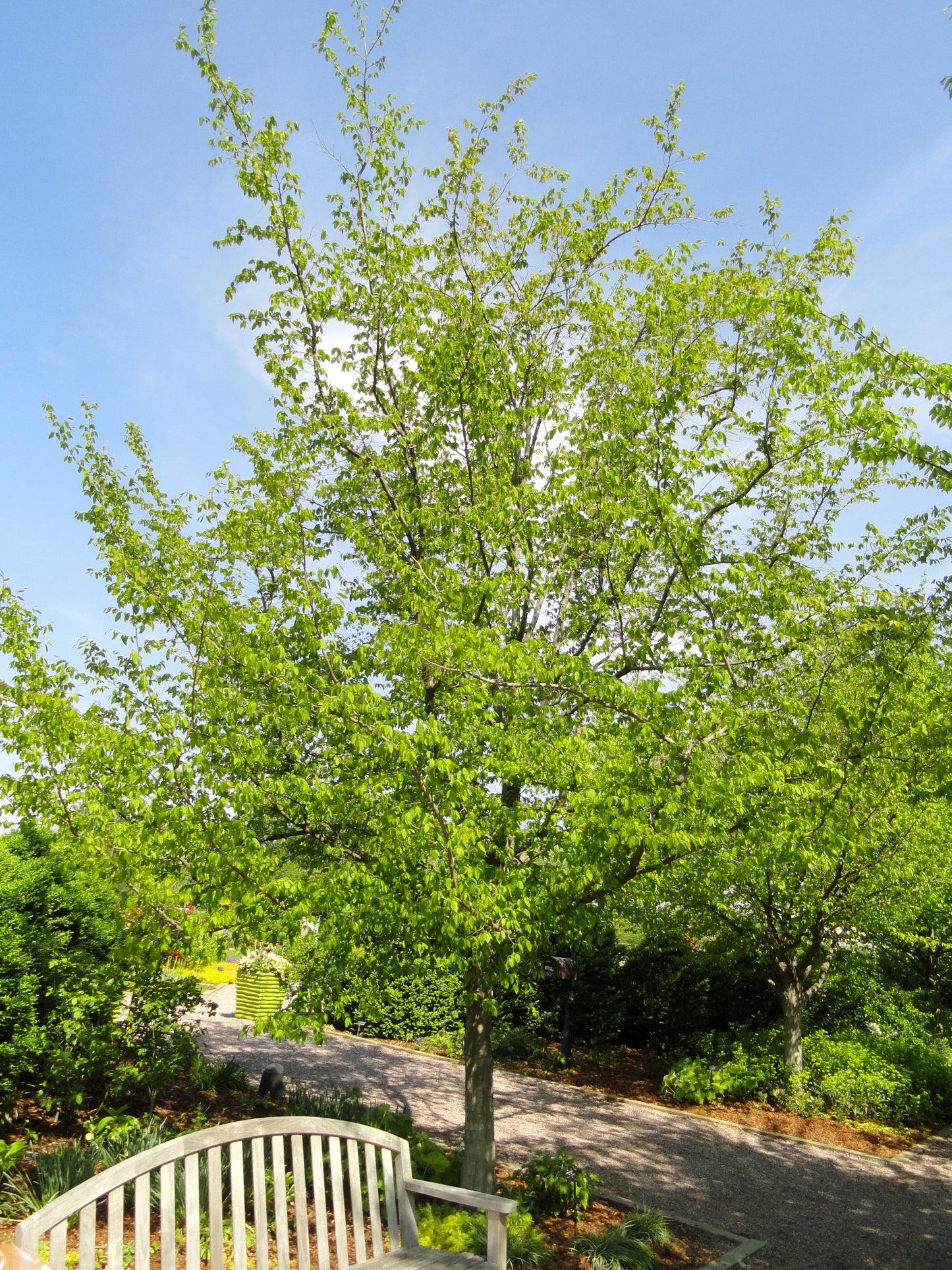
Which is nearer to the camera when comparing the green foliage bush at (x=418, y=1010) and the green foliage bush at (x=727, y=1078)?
the green foliage bush at (x=727, y=1078)

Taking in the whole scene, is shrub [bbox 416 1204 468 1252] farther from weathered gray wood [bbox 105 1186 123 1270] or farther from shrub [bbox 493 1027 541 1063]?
shrub [bbox 493 1027 541 1063]

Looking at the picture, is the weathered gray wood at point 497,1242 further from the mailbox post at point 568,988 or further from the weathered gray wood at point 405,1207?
the mailbox post at point 568,988

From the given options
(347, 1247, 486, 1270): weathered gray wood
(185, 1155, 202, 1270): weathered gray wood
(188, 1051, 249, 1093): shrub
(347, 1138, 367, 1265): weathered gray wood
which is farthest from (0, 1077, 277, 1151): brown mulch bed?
(185, 1155, 202, 1270): weathered gray wood

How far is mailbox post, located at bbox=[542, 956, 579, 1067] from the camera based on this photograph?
1298 cm

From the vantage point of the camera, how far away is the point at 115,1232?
3219 mm

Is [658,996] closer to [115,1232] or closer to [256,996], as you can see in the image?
[256,996]

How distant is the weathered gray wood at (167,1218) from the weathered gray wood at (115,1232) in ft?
0.54

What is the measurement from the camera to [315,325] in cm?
765

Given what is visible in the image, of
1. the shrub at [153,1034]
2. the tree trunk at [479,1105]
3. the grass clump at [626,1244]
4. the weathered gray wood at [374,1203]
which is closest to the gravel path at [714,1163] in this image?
the grass clump at [626,1244]

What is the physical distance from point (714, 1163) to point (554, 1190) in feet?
10.2

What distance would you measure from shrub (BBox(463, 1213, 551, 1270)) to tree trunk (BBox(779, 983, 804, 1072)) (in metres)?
7.01

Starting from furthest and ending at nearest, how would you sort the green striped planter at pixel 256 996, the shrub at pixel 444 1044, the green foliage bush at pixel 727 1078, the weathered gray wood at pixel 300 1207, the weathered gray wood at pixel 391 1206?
the shrub at pixel 444 1044
the green striped planter at pixel 256 996
the green foliage bush at pixel 727 1078
the weathered gray wood at pixel 391 1206
the weathered gray wood at pixel 300 1207

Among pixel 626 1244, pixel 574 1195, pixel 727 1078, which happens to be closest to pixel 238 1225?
pixel 626 1244

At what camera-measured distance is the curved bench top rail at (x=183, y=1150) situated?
9.70 ft
